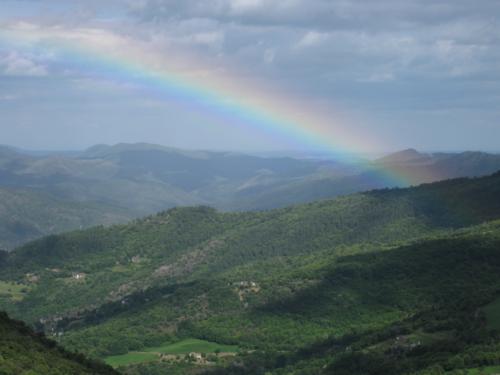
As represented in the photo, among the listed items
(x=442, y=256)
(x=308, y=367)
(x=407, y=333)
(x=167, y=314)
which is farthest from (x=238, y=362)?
(x=442, y=256)

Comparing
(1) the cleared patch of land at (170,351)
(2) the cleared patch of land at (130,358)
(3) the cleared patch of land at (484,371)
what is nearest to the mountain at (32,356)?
(3) the cleared patch of land at (484,371)

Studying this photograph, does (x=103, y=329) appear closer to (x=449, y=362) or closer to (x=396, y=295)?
(x=396, y=295)

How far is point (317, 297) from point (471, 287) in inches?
1505

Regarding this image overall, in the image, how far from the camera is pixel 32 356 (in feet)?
293

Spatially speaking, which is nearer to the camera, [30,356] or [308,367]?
[30,356]

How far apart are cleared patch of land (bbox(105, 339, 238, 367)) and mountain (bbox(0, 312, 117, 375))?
195 ft

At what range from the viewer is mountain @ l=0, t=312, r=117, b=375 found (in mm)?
82875

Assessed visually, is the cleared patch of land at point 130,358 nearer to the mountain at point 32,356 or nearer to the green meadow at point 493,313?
the mountain at point 32,356

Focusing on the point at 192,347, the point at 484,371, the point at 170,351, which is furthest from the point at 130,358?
the point at 484,371

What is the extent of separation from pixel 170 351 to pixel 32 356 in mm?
82765

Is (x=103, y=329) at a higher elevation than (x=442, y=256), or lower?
lower

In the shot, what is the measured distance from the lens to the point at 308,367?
460 feet

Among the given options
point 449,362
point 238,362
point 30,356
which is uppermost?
point 30,356

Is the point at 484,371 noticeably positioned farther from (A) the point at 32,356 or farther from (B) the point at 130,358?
(B) the point at 130,358
